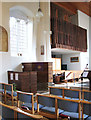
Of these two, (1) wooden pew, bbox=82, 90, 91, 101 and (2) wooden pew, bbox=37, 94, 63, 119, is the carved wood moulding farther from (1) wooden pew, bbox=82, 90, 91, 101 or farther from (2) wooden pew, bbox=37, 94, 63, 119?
(1) wooden pew, bbox=82, 90, 91, 101

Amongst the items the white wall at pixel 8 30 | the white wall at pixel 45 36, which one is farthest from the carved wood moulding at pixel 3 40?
the white wall at pixel 45 36

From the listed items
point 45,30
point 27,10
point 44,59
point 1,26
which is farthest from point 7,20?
point 44,59

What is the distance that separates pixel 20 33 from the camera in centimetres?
924

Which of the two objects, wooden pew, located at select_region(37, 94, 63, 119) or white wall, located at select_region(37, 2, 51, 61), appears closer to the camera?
wooden pew, located at select_region(37, 94, 63, 119)

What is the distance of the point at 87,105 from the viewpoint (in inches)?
94.1

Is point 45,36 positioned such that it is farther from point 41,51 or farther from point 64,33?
point 64,33

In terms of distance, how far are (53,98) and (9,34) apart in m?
6.22

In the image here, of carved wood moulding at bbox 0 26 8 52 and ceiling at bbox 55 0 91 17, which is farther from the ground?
ceiling at bbox 55 0 91 17

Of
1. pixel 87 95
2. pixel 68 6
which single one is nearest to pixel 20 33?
pixel 68 6

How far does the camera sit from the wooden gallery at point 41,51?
136 inches

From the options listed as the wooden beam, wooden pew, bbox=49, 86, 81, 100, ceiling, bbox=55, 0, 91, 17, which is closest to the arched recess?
the wooden beam

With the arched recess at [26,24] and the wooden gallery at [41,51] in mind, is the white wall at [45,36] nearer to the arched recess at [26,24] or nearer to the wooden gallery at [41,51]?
the wooden gallery at [41,51]

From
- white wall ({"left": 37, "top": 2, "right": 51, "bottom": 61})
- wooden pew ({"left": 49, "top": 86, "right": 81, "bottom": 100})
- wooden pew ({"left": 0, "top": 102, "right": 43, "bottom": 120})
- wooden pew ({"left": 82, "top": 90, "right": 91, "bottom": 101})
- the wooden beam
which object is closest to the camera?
wooden pew ({"left": 0, "top": 102, "right": 43, "bottom": 120})

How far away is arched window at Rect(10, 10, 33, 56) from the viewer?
888cm
